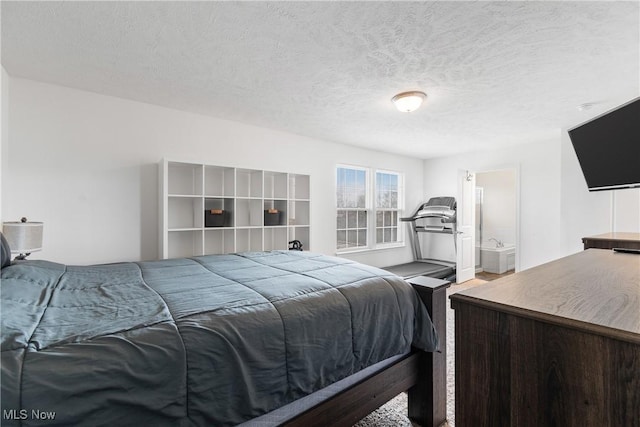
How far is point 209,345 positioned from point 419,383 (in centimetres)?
138

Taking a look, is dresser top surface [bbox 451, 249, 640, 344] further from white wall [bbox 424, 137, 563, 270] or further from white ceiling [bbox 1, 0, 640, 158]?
white wall [bbox 424, 137, 563, 270]

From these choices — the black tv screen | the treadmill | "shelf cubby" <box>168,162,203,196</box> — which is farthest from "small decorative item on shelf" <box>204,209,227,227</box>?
the black tv screen

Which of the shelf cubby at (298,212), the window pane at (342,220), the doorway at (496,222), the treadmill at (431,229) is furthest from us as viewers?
the doorway at (496,222)

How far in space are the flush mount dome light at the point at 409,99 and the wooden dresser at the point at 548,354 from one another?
2.00m

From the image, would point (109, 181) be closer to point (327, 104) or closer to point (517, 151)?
point (327, 104)

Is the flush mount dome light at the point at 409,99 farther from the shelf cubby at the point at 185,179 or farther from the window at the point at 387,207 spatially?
the window at the point at 387,207

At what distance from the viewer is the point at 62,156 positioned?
258 centimetres

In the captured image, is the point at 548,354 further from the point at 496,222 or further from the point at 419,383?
the point at 496,222

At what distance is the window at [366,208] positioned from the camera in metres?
4.75

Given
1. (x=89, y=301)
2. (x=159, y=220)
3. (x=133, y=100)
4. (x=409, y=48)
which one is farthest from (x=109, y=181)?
(x=409, y=48)

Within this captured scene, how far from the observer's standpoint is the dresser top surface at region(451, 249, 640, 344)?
76cm

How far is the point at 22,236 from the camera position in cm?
197

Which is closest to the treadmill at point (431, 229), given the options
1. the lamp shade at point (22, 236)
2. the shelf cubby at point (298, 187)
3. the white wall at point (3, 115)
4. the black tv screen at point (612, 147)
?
the shelf cubby at point (298, 187)

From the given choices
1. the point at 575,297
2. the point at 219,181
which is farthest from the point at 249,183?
the point at 575,297
